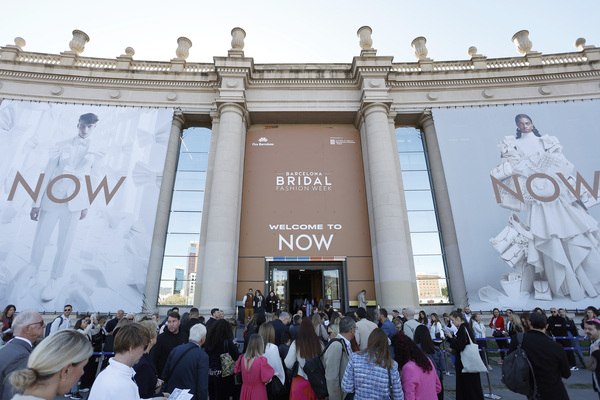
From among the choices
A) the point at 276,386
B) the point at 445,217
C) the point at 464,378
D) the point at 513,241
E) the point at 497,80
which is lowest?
the point at 464,378

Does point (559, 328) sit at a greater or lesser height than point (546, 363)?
lesser

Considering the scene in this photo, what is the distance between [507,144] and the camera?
15.6 m

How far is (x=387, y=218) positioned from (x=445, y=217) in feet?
11.5

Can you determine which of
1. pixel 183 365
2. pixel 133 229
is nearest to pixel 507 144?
pixel 183 365

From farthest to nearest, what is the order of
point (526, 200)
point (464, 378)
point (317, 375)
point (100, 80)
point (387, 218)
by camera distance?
point (100, 80)
point (526, 200)
point (387, 218)
point (464, 378)
point (317, 375)

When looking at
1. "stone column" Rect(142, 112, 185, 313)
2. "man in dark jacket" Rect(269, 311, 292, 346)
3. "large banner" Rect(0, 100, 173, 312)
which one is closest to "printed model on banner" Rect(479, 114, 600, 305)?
"man in dark jacket" Rect(269, 311, 292, 346)

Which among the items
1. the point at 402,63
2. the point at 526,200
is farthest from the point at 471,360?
the point at 402,63

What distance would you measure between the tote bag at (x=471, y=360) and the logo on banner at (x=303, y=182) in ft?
37.7

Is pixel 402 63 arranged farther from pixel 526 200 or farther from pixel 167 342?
pixel 167 342

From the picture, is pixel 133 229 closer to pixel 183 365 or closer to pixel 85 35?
pixel 183 365

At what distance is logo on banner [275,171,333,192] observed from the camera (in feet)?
53.3

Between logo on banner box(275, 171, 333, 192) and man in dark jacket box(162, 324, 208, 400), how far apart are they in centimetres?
1278

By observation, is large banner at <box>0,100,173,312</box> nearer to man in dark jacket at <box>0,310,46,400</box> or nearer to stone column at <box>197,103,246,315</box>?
stone column at <box>197,103,246,315</box>

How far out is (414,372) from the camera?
11.4ft
